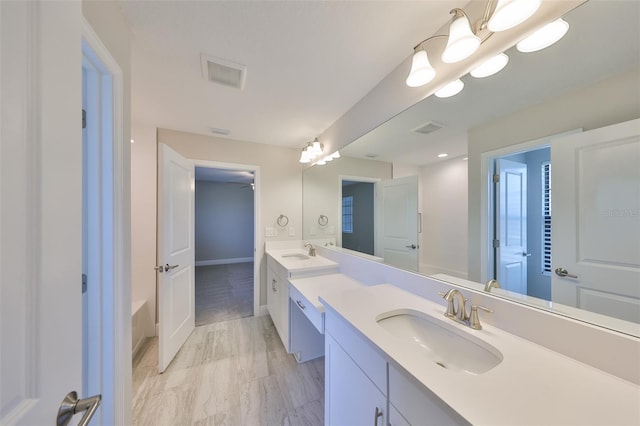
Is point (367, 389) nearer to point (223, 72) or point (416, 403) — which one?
point (416, 403)

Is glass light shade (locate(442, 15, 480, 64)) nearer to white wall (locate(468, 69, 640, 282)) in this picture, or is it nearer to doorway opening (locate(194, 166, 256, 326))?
white wall (locate(468, 69, 640, 282))

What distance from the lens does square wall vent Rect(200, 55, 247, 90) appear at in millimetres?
1439

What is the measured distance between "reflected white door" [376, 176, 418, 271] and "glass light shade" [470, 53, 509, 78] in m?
0.65

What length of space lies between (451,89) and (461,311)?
112cm

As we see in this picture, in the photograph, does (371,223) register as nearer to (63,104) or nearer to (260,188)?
(260,188)

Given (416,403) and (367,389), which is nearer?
(416,403)

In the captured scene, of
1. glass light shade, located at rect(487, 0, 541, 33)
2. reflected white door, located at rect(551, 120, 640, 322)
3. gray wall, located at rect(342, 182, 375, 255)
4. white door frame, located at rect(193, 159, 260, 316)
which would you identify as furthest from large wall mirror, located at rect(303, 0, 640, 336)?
white door frame, located at rect(193, 159, 260, 316)

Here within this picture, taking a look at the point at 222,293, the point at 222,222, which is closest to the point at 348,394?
the point at 222,293

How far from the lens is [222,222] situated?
19.9ft

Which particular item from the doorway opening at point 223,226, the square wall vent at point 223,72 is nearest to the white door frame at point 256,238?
the square wall vent at point 223,72

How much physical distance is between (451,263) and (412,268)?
0.25 meters

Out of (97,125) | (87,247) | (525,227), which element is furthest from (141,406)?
(525,227)

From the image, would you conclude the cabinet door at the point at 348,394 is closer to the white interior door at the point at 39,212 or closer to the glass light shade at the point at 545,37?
the white interior door at the point at 39,212

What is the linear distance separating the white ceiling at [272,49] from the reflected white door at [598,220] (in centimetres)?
88
